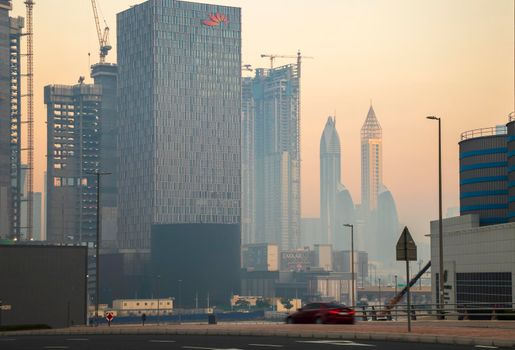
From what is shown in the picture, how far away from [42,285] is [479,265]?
2025 inches

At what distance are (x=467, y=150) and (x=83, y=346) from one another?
436 feet

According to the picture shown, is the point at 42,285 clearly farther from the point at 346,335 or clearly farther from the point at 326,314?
the point at 346,335

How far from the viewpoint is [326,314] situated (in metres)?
55.5

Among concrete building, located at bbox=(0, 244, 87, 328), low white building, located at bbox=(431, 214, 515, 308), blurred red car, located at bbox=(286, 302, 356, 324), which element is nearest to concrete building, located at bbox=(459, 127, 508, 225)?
low white building, located at bbox=(431, 214, 515, 308)

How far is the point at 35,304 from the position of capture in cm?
12962

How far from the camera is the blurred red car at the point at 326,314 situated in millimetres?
55303

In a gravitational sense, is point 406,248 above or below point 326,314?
above

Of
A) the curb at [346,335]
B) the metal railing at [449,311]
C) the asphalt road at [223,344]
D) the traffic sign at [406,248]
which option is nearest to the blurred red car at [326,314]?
the metal railing at [449,311]

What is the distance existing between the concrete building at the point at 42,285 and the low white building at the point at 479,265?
44.7 meters

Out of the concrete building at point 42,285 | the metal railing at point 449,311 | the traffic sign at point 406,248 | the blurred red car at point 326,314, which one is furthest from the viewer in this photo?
the concrete building at point 42,285

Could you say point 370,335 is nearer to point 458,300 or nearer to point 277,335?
point 277,335

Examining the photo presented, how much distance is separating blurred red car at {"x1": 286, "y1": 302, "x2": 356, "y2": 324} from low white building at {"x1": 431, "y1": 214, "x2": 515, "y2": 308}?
181ft

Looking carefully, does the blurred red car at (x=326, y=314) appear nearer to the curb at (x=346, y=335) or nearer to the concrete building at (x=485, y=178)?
the curb at (x=346, y=335)

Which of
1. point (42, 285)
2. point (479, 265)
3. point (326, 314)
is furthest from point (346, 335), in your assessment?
point (42, 285)
